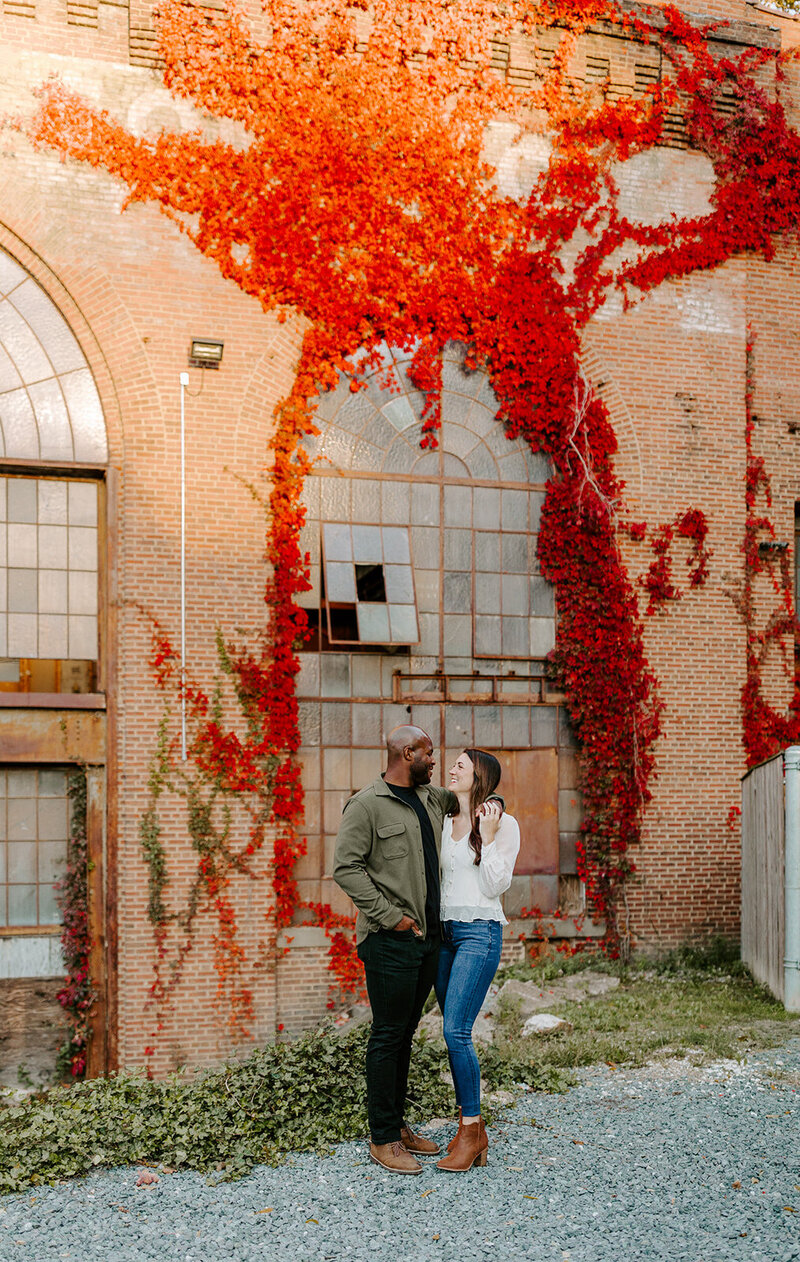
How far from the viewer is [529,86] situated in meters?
12.2

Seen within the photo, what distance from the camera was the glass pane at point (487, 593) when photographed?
11.9m

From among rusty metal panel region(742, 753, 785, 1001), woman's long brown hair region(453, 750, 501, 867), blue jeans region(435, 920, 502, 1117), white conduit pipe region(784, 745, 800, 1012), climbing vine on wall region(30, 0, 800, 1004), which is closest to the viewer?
blue jeans region(435, 920, 502, 1117)

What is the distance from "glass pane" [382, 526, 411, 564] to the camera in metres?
11.5

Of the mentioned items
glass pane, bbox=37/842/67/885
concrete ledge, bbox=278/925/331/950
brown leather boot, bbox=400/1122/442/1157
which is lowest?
concrete ledge, bbox=278/925/331/950

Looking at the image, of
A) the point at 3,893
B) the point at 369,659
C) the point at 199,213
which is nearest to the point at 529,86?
the point at 199,213

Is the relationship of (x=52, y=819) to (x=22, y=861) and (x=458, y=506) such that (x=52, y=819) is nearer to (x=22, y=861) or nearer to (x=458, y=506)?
(x=22, y=861)

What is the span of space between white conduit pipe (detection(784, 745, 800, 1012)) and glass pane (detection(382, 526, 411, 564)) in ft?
13.7

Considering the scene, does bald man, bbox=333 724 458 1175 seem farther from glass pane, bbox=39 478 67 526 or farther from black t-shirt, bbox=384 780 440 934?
glass pane, bbox=39 478 67 526

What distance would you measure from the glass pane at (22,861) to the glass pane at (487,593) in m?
4.99

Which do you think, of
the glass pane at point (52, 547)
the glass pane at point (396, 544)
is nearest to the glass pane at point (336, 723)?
the glass pane at point (396, 544)

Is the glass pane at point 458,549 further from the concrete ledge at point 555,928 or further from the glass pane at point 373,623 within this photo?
the concrete ledge at point 555,928

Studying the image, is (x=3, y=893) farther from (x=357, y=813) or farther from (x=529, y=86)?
(x=529, y=86)

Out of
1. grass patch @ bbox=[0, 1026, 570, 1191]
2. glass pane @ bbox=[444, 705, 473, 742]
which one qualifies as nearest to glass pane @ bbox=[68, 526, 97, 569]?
glass pane @ bbox=[444, 705, 473, 742]

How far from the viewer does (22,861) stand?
34.3 feet
